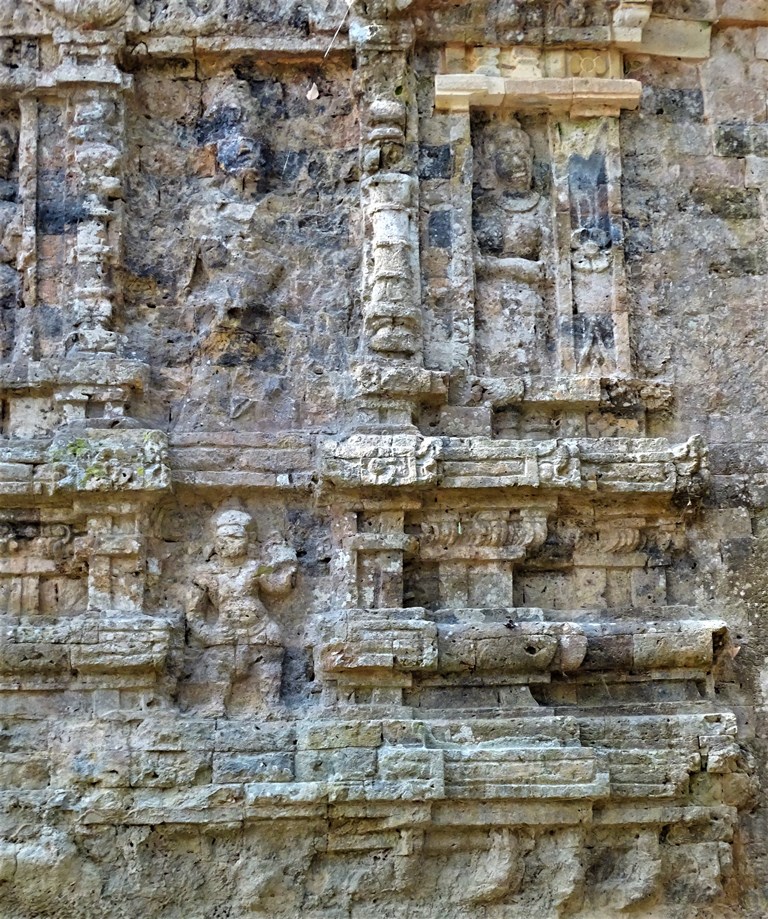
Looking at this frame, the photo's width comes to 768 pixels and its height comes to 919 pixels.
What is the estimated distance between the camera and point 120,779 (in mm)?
6055

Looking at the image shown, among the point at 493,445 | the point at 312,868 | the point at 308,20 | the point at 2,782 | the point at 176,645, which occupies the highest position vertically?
the point at 308,20

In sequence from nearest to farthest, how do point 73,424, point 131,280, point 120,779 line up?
point 120,779 < point 73,424 < point 131,280

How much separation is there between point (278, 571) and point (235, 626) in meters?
0.37

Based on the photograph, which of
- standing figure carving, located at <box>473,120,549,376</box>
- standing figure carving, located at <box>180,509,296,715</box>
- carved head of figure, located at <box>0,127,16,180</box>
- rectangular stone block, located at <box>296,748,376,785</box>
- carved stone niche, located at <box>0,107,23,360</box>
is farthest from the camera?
carved head of figure, located at <box>0,127,16,180</box>

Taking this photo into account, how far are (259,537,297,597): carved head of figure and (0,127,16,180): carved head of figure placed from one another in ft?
8.91

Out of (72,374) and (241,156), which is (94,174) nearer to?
(241,156)

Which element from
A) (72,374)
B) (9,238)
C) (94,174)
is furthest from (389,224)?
(9,238)

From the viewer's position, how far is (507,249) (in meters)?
7.21

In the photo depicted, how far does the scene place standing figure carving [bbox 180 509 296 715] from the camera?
21.1 feet

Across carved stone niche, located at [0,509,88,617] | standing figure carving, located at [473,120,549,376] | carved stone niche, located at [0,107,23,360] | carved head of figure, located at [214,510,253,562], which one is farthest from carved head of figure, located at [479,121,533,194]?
carved stone niche, located at [0,509,88,617]

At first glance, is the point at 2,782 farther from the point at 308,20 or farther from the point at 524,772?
the point at 308,20

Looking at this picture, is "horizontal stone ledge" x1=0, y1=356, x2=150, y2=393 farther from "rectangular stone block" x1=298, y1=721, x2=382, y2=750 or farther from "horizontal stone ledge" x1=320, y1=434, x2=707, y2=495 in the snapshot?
"rectangular stone block" x1=298, y1=721, x2=382, y2=750

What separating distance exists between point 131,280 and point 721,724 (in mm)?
4029

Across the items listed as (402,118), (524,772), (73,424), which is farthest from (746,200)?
Result: (73,424)
